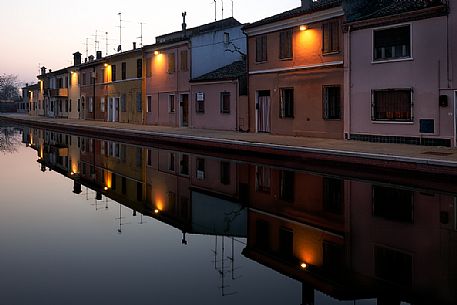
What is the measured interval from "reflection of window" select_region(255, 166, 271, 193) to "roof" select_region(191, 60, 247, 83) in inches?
630

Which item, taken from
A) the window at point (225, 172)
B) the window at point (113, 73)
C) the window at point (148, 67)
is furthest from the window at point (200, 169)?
the window at point (113, 73)

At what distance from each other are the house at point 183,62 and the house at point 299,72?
7.96m

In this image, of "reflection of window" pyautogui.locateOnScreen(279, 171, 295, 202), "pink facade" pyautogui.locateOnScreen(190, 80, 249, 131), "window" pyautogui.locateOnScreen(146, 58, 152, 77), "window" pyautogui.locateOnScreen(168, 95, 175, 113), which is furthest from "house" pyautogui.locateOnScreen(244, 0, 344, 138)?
"window" pyautogui.locateOnScreen(146, 58, 152, 77)

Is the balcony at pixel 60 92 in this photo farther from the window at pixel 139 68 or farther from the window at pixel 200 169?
the window at pixel 200 169

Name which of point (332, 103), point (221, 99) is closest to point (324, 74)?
point (332, 103)

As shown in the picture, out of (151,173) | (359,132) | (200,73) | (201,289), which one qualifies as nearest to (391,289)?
(201,289)

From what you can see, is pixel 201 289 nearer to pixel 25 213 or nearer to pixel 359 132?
pixel 25 213

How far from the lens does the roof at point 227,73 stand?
31.9m

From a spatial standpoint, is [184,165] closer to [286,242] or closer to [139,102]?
[286,242]

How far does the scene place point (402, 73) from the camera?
2006 cm

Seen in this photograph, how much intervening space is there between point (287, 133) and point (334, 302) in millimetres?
21435

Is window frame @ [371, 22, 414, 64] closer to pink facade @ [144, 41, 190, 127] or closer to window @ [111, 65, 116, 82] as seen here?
pink facade @ [144, 41, 190, 127]

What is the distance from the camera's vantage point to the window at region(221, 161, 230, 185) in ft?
46.5

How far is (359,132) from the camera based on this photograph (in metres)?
22.0
